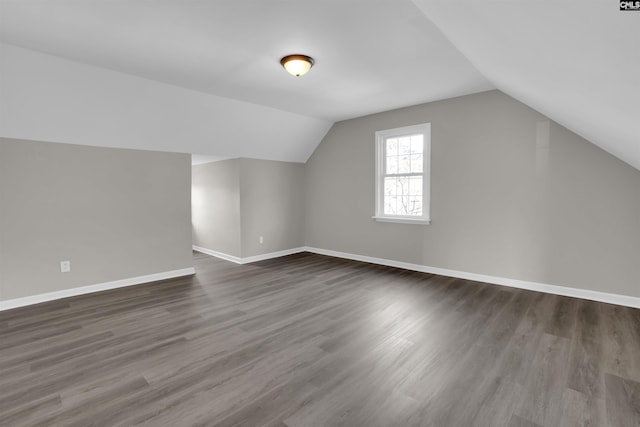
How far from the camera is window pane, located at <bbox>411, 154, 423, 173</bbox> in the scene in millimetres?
4840

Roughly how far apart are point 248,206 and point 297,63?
311 centimetres

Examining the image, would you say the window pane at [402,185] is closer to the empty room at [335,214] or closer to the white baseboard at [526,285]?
the empty room at [335,214]

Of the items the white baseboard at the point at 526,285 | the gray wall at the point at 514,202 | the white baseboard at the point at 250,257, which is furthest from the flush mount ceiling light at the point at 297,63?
the white baseboard at the point at 250,257

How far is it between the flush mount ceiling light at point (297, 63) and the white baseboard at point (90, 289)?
3.42 metres

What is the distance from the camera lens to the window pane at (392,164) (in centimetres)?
514

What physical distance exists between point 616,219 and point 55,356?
219 inches

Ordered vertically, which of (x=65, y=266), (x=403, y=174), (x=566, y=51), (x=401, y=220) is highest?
(x=566, y=51)

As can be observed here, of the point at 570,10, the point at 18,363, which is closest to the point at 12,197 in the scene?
the point at 18,363

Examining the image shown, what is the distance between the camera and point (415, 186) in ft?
16.2

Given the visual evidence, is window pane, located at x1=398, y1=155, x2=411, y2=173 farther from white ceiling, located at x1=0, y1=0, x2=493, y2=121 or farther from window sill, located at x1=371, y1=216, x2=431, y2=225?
white ceiling, located at x1=0, y1=0, x2=493, y2=121

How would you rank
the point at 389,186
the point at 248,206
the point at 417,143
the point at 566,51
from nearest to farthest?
the point at 566,51 → the point at 417,143 → the point at 389,186 → the point at 248,206

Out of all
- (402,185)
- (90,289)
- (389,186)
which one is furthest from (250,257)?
(402,185)

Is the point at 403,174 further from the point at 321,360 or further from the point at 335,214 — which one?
the point at 321,360

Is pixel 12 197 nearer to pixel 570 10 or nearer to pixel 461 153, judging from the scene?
pixel 570 10
